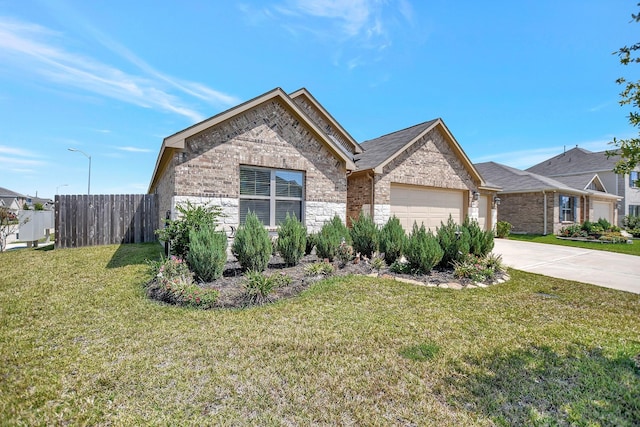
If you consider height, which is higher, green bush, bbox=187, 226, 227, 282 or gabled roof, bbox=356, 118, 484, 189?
gabled roof, bbox=356, 118, 484, 189

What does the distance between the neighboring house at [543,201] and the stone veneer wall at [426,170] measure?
755 centimetres

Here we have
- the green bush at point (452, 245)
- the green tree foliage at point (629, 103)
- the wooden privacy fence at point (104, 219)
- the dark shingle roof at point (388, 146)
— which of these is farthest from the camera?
the dark shingle roof at point (388, 146)

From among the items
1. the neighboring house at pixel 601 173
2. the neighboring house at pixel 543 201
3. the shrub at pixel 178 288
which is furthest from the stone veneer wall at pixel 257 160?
the neighboring house at pixel 601 173

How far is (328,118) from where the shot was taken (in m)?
14.0

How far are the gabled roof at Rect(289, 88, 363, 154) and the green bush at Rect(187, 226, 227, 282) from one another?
9.29m

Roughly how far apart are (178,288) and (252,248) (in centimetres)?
177

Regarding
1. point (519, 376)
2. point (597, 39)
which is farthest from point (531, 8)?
point (519, 376)

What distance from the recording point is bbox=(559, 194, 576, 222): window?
1991 centimetres

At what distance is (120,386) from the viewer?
9.41ft

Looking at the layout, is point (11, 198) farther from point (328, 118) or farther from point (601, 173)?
point (601, 173)

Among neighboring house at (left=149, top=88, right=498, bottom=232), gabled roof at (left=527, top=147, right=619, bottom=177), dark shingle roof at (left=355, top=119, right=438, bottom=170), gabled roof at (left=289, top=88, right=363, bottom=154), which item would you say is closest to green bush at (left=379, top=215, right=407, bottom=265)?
neighboring house at (left=149, top=88, right=498, bottom=232)

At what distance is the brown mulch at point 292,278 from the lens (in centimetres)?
540

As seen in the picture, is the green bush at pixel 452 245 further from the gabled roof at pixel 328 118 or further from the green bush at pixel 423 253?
the gabled roof at pixel 328 118

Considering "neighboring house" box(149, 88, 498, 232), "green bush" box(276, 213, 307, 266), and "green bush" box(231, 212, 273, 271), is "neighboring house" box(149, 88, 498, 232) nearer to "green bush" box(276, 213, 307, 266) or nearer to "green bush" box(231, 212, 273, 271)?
"green bush" box(276, 213, 307, 266)
